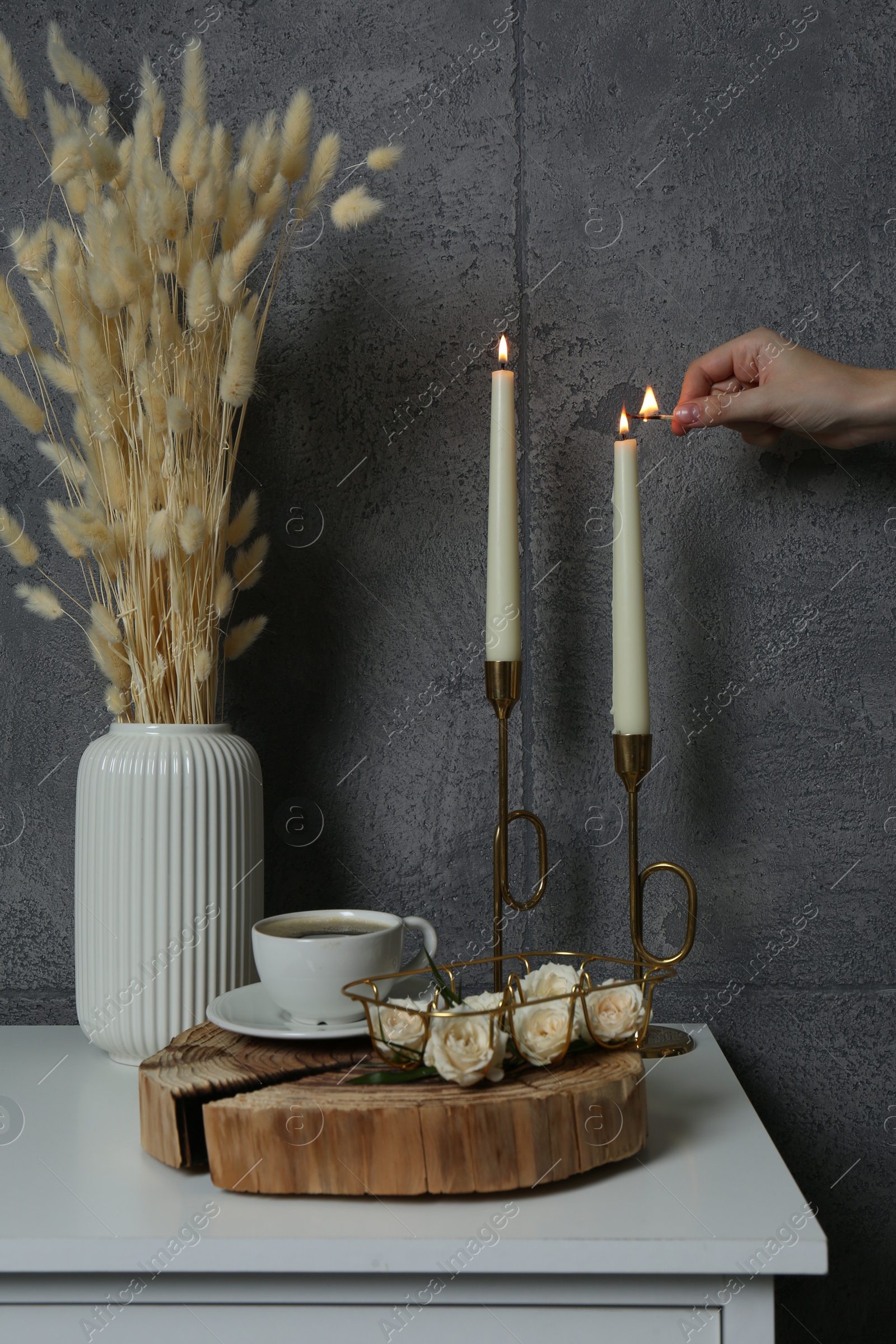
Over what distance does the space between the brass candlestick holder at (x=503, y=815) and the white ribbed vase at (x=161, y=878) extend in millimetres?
219

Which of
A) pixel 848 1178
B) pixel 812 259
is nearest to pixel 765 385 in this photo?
pixel 812 259

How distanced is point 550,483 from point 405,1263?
0.71 meters

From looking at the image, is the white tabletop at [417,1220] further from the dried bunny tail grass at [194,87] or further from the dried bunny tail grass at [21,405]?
the dried bunny tail grass at [194,87]

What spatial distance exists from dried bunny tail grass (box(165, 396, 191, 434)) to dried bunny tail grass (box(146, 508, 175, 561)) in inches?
2.6

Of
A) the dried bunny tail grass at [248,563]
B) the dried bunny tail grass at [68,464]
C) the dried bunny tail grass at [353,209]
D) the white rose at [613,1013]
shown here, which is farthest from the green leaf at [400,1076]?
the dried bunny tail grass at [353,209]

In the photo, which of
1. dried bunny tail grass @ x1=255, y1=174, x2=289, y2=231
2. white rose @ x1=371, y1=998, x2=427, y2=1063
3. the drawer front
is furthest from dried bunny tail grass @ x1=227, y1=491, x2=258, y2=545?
the drawer front

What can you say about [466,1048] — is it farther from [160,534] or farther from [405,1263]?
[160,534]

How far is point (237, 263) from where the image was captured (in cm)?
80

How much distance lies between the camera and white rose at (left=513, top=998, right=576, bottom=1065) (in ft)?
2.08

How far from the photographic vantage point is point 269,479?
1036 mm

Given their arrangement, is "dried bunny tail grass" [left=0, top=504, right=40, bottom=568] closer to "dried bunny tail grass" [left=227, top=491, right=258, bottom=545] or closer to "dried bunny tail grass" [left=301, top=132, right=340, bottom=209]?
"dried bunny tail grass" [left=227, top=491, right=258, bottom=545]

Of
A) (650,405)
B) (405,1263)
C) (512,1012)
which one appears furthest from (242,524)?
(405,1263)

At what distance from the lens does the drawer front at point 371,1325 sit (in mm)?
573

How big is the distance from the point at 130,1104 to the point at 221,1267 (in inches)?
9.8
